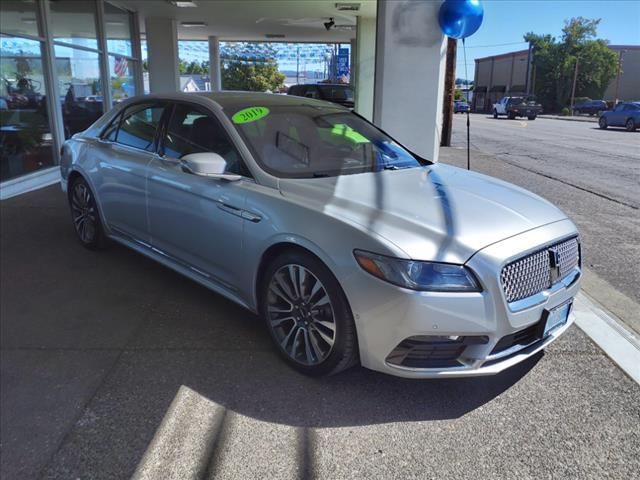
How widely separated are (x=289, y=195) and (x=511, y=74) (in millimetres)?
80567

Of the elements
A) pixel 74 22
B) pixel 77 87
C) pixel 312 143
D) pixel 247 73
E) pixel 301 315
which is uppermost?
pixel 247 73

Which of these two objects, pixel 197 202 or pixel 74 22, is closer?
pixel 197 202

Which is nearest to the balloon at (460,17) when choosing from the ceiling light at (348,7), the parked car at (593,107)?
the ceiling light at (348,7)

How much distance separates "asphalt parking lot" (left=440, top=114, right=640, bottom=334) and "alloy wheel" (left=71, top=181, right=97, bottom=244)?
4.66 metres

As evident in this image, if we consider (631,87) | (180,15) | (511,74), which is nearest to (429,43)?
(180,15)

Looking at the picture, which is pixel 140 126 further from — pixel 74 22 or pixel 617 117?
pixel 617 117

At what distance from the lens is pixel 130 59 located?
13.9 m

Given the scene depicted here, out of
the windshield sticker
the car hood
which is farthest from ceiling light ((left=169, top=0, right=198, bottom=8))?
the car hood

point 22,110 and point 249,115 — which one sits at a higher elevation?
point 249,115

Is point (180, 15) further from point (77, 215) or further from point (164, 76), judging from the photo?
point (77, 215)

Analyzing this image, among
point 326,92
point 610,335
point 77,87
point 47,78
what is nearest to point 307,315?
point 610,335

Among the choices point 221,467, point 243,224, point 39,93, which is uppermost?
point 39,93

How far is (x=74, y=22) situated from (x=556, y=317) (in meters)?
10.6

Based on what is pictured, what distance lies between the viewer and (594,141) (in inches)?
845
